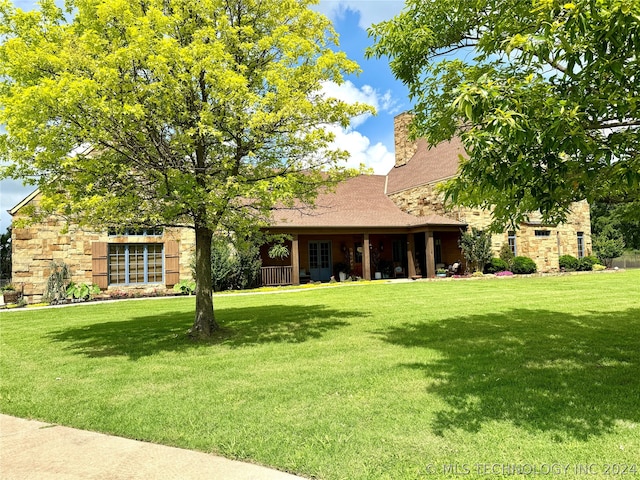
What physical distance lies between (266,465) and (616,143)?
12.9ft

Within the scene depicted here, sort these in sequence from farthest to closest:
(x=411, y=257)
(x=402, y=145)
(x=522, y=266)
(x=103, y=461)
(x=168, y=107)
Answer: (x=402, y=145)
(x=411, y=257)
(x=522, y=266)
(x=168, y=107)
(x=103, y=461)

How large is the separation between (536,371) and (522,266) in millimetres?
18324

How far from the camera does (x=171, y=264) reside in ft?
59.2

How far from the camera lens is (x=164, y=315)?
11.9 meters

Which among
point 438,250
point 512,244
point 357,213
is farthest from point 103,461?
point 512,244

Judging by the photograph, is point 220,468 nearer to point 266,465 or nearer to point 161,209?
point 266,465

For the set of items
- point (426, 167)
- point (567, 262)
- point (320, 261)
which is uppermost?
point (426, 167)

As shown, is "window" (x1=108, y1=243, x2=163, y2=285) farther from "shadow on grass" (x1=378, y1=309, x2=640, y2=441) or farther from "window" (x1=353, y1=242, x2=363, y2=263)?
"shadow on grass" (x1=378, y1=309, x2=640, y2=441)

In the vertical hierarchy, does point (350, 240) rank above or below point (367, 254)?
above

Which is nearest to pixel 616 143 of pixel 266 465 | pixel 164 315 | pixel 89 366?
pixel 266 465

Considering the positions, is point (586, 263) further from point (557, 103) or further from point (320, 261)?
point (557, 103)

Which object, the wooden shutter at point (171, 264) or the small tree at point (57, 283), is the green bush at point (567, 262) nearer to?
the wooden shutter at point (171, 264)

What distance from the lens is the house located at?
1661cm

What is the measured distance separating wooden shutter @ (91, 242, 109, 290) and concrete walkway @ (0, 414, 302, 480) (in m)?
14.0
